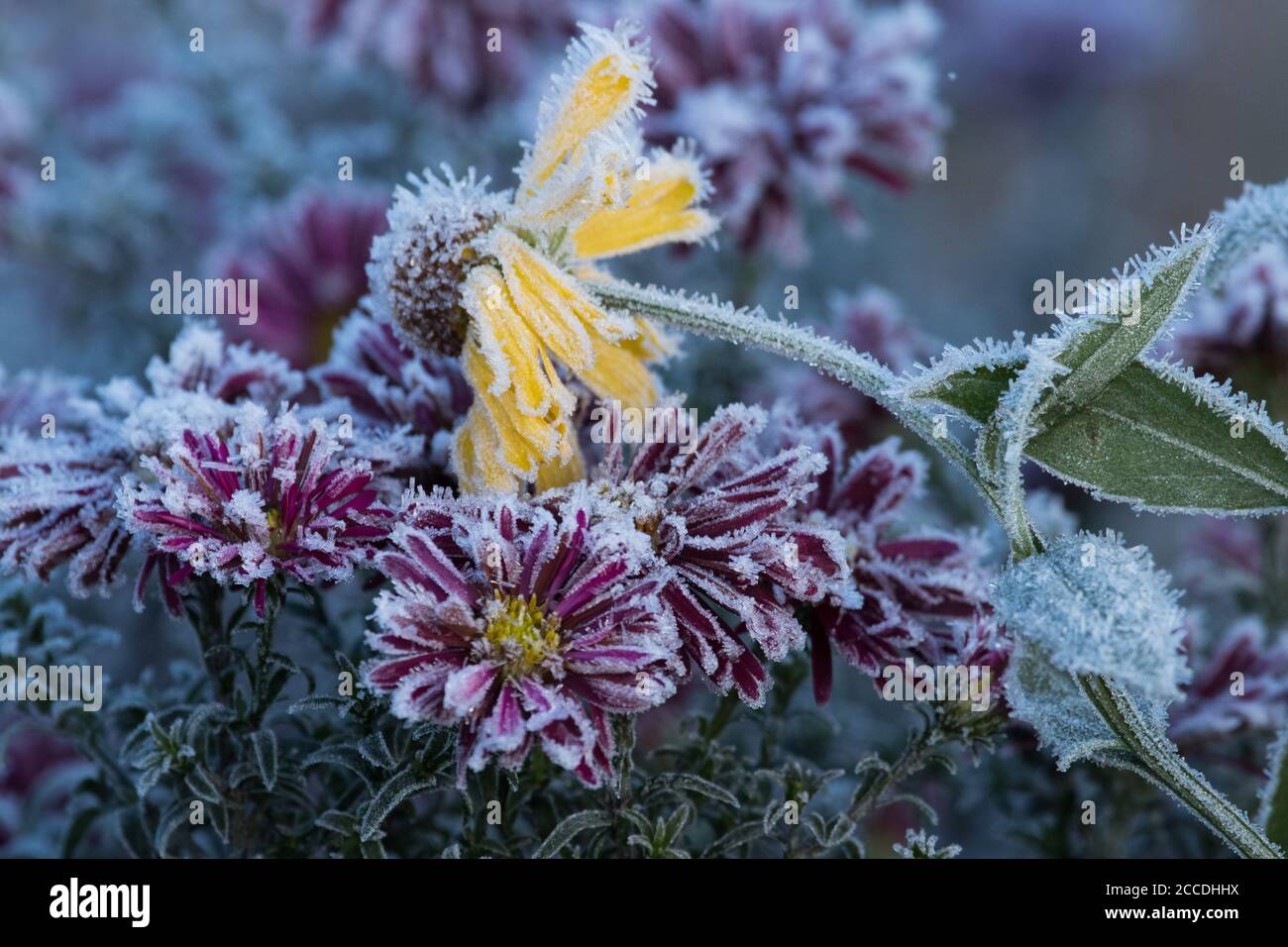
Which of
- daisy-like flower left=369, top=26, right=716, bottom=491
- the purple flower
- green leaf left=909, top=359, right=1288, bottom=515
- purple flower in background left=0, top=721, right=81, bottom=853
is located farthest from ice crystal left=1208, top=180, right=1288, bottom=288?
purple flower in background left=0, top=721, right=81, bottom=853

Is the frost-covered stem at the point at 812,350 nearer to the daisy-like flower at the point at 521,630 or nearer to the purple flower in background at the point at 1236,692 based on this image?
the daisy-like flower at the point at 521,630

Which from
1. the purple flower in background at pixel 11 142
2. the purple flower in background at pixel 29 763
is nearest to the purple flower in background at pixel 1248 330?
the purple flower in background at pixel 29 763

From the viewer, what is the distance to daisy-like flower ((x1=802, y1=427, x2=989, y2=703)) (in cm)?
42

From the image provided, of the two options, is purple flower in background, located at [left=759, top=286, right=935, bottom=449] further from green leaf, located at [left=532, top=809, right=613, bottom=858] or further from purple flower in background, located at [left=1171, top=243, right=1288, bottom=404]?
green leaf, located at [left=532, top=809, right=613, bottom=858]

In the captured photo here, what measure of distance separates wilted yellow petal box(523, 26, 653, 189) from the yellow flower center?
0.43 ft

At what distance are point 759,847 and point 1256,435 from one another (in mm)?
213

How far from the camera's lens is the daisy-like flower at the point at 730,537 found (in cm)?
38

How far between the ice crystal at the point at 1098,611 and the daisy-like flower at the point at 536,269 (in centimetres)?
14

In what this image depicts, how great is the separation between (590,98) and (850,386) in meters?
0.28

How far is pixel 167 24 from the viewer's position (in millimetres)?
856

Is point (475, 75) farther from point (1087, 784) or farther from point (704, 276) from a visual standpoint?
point (1087, 784)

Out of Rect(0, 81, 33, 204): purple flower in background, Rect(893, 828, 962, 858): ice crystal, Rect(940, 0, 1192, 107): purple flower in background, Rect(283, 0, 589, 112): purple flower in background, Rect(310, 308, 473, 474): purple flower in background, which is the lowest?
Rect(893, 828, 962, 858): ice crystal

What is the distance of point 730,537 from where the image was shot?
0.39 meters
